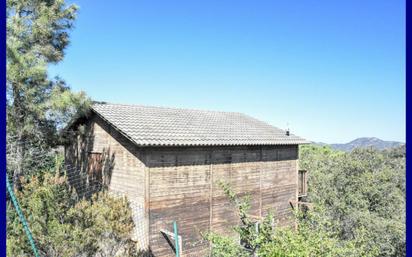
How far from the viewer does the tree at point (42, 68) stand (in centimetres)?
693

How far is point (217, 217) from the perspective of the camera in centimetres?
1207

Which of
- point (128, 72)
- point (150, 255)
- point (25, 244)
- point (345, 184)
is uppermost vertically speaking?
point (128, 72)

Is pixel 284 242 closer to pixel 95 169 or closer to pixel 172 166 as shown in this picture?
pixel 172 166

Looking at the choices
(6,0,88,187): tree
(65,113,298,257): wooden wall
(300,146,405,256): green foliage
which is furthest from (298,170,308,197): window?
(6,0,88,187): tree

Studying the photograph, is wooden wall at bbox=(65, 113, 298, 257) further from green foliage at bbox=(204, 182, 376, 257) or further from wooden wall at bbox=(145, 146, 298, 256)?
green foliage at bbox=(204, 182, 376, 257)

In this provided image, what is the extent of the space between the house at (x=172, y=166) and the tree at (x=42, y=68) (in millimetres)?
1968

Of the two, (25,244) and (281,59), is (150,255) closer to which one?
(25,244)

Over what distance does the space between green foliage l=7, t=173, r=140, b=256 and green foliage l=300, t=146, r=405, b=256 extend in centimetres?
979

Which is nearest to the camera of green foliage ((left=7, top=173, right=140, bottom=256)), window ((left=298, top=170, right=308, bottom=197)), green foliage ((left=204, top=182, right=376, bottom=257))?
green foliage ((left=204, top=182, right=376, bottom=257))

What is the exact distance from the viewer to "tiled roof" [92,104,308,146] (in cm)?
1061

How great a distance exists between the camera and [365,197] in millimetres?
16562

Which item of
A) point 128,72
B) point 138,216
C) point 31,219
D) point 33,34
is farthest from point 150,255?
point 33,34

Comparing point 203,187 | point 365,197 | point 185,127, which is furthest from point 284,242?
point 365,197

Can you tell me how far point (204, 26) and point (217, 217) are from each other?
6605 mm
